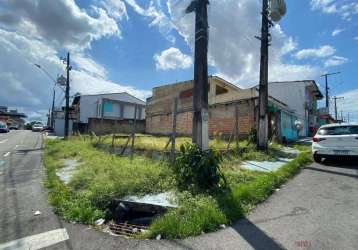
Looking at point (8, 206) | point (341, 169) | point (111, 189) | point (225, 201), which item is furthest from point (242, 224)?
point (341, 169)

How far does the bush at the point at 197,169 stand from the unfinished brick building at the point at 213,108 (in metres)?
3.64

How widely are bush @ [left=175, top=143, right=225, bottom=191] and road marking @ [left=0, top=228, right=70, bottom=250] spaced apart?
8.51ft

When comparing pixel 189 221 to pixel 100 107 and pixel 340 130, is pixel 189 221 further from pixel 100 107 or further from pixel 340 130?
pixel 100 107

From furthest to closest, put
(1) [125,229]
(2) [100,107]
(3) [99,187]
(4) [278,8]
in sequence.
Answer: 1. (2) [100,107]
2. (4) [278,8]
3. (3) [99,187]
4. (1) [125,229]

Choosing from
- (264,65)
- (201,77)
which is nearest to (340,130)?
(264,65)

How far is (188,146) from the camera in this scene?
5766 mm

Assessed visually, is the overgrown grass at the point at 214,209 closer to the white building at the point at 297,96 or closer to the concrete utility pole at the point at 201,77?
the concrete utility pole at the point at 201,77

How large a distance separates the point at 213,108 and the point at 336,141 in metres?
11.0

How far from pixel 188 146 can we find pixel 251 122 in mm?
11182

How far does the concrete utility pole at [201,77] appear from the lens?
578 cm

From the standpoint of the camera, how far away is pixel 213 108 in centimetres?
1928

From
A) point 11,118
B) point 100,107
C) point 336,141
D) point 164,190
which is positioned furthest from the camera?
point 11,118

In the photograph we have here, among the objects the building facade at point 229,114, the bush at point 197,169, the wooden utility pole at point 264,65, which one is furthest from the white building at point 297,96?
the bush at point 197,169

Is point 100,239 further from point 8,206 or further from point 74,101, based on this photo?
point 74,101
